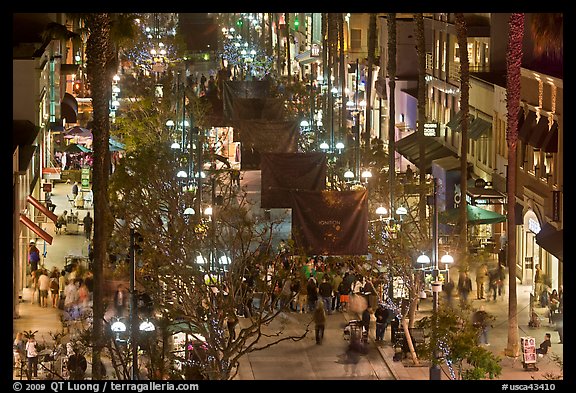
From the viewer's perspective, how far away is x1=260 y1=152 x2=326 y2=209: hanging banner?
43.1m

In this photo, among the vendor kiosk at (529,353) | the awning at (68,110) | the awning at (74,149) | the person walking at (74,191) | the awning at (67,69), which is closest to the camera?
the vendor kiosk at (529,353)

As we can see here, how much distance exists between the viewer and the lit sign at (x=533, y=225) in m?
49.7

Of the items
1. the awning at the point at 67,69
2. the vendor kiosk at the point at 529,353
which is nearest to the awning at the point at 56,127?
the awning at the point at 67,69

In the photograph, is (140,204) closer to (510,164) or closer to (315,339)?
(315,339)

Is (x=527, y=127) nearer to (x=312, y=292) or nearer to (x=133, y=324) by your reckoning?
(x=312, y=292)

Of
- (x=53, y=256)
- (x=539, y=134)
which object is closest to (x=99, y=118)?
(x=539, y=134)

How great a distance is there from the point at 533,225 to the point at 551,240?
4330mm

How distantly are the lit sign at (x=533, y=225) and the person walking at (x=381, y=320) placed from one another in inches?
326

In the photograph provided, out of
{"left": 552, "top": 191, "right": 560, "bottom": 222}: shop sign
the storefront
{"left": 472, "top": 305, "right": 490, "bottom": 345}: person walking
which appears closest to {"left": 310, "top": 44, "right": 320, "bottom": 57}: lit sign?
the storefront

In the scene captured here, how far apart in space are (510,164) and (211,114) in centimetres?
3238

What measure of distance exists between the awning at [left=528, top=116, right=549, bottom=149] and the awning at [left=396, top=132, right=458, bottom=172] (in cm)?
1661

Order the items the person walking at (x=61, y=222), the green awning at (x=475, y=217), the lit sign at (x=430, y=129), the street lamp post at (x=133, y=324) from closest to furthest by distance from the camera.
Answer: the street lamp post at (x=133, y=324) → the green awning at (x=475, y=217) → the person walking at (x=61, y=222) → the lit sign at (x=430, y=129)

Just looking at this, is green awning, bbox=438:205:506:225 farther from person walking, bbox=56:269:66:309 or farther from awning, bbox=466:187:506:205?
person walking, bbox=56:269:66:309

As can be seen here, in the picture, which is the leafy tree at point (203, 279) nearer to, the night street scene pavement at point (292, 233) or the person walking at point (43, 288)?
the night street scene pavement at point (292, 233)
